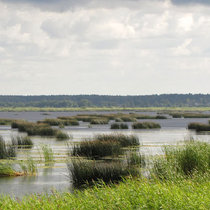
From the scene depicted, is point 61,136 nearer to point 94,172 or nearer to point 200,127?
point 200,127

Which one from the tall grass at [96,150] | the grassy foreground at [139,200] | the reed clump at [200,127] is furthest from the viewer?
the reed clump at [200,127]

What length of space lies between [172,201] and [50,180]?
8.68 meters

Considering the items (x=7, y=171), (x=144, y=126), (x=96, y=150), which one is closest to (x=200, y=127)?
(x=144, y=126)

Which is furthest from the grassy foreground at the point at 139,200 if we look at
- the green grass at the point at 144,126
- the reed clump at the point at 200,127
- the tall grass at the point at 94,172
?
the green grass at the point at 144,126

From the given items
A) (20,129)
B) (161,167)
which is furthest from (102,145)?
(20,129)

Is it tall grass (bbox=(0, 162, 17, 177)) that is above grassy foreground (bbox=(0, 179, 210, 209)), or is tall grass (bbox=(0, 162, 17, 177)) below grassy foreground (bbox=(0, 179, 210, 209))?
below

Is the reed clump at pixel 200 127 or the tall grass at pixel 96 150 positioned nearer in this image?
the tall grass at pixel 96 150

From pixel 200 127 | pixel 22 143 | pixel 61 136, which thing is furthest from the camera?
pixel 200 127

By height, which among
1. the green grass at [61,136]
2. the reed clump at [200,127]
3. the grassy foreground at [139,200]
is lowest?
the reed clump at [200,127]

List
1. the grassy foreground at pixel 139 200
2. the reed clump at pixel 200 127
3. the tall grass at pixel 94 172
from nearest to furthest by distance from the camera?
the grassy foreground at pixel 139 200 → the tall grass at pixel 94 172 → the reed clump at pixel 200 127

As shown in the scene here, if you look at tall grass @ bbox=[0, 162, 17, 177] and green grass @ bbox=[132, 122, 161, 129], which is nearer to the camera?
tall grass @ bbox=[0, 162, 17, 177]

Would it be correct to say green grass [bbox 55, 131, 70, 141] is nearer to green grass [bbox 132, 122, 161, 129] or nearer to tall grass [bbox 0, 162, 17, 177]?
green grass [bbox 132, 122, 161, 129]

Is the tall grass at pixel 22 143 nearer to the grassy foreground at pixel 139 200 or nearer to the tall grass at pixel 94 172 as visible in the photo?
the tall grass at pixel 94 172

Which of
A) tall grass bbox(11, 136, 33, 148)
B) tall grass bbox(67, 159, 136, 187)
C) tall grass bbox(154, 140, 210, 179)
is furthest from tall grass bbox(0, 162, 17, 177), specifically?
tall grass bbox(11, 136, 33, 148)
